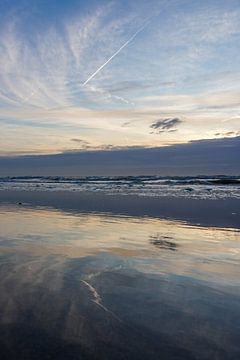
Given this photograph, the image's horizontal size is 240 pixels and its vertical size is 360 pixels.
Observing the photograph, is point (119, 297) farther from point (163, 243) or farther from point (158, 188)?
point (158, 188)

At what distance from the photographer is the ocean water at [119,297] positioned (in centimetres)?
334

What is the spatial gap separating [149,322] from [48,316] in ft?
3.53

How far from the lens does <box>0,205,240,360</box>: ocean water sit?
334cm

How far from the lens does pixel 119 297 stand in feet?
15.5

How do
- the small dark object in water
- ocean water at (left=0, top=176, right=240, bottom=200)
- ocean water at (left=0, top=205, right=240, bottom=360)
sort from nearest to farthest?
ocean water at (left=0, top=205, right=240, bottom=360)
the small dark object in water
ocean water at (left=0, top=176, right=240, bottom=200)

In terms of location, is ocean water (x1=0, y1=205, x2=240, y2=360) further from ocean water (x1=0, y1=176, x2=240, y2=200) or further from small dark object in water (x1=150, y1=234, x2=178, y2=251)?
ocean water (x1=0, y1=176, x2=240, y2=200)

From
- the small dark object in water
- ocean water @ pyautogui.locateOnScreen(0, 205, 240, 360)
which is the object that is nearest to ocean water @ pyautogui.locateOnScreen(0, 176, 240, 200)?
the small dark object in water

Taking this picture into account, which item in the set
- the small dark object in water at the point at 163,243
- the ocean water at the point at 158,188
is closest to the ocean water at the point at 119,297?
the small dark object in water at the point at 163,243

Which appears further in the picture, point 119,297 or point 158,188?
point 158,188

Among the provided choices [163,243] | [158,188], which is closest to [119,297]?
[163,243]

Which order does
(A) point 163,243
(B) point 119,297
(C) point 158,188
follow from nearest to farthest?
1. (B) point 119,297
2. (A) point 163,243
3. (C) point 158,188

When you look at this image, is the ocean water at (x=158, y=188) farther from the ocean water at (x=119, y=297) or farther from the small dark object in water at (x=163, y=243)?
the ocean water at (x=119, y=297)

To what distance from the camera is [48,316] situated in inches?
155

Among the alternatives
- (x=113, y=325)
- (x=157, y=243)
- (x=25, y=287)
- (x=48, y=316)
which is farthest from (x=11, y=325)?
(x=157, y=243)
